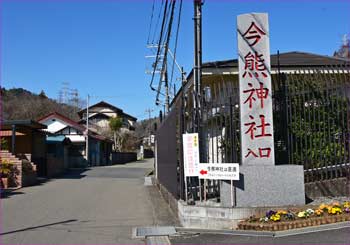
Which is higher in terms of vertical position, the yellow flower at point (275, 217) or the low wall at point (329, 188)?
the low wall at point (329, 188)

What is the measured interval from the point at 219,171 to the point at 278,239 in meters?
2.12

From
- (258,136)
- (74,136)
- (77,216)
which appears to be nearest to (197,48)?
(258,136)

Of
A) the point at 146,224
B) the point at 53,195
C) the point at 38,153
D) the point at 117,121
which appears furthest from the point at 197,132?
the point at 117,121

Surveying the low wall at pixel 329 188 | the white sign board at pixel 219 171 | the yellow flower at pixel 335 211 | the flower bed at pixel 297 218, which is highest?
the white sign board at pixel 219 171

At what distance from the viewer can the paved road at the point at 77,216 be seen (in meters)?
8.84

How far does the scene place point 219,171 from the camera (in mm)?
9273

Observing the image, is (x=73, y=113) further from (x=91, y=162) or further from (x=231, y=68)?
(x=231, y=68)

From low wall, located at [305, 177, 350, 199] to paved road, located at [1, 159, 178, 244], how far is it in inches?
130

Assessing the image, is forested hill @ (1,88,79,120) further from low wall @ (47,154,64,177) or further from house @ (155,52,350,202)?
house @ (155,52,350,202)

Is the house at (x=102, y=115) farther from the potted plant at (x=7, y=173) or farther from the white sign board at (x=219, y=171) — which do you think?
the white sign board at (x=219, y=171)

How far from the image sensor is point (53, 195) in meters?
17.1

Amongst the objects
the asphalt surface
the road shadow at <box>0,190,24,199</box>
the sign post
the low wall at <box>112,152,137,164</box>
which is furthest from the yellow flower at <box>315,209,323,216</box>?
the low wall at <box>112,152,137,164</box>

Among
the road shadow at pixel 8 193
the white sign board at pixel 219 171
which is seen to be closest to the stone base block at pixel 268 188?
the white sign board at pixel 219 171

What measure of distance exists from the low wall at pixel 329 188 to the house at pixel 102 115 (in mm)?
67483
